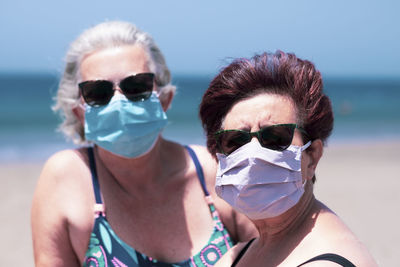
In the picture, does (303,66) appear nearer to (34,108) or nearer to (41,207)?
(41,207)

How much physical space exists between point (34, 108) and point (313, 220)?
3690 centimetres

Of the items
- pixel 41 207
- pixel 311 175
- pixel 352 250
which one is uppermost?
pixel 311 175

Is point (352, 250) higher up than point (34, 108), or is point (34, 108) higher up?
point (352, 250)

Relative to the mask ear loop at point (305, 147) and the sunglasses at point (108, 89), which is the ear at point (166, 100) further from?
the mask ear loop at point (305, 147)

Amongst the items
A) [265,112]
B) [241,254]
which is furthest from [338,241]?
[241,254]

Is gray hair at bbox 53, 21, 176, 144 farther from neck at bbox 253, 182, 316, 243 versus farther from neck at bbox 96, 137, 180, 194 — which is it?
neck at bbox 253, 182, 316, 243

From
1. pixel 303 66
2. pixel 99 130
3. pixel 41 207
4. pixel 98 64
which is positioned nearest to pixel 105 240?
pixel 41 207

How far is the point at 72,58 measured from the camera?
3332 mm

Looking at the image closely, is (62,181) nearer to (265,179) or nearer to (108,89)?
(108,89)

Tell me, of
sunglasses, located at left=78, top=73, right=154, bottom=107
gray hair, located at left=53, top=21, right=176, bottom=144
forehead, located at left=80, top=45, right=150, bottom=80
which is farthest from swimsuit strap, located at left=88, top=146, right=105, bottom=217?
forehead, located at left=80, top=45, right=150, bottom=80

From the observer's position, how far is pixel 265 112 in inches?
86.0

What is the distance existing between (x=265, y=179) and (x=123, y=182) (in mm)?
1445

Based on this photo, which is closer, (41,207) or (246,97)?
(246,97)

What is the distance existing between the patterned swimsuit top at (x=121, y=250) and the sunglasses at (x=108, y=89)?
54 centimetres
